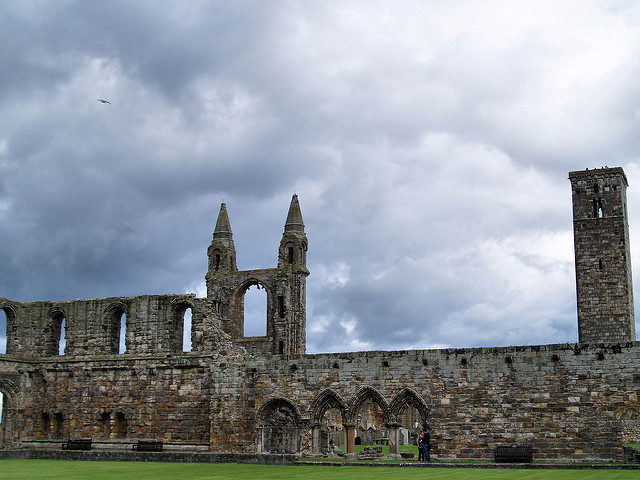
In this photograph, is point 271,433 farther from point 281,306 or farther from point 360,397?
point 281,306

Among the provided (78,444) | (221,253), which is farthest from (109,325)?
(221,253)

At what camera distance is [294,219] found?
2425 inches

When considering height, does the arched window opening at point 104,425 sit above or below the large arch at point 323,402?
below

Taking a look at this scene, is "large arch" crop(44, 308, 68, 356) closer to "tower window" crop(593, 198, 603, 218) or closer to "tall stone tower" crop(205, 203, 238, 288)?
"tall stone tower" crop(205, 203, 238, 288)

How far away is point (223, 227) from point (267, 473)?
40.3 m

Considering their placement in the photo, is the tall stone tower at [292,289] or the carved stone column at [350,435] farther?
the tall stone tower at [292,289]

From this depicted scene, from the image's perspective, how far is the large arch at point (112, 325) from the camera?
133 feet

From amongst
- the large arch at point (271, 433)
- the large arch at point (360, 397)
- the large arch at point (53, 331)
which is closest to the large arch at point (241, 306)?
the large arch at point (53, 331)

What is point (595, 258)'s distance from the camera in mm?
51781

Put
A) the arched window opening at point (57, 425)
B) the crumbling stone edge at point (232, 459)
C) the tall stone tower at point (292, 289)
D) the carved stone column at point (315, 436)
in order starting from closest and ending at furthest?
the crumbling stone edge at point (232, 459) < the carved stone column at point (315, 436) < the arched window opening at point (57, 425) < the tall stone tower at point (292, 289)

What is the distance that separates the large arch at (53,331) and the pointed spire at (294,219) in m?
21.7

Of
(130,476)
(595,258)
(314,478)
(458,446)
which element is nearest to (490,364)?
(458,446)

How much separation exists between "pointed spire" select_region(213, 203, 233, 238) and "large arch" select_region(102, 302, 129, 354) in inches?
848

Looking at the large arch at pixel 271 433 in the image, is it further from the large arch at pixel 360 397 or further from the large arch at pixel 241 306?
the large arch at pixel 241 306
